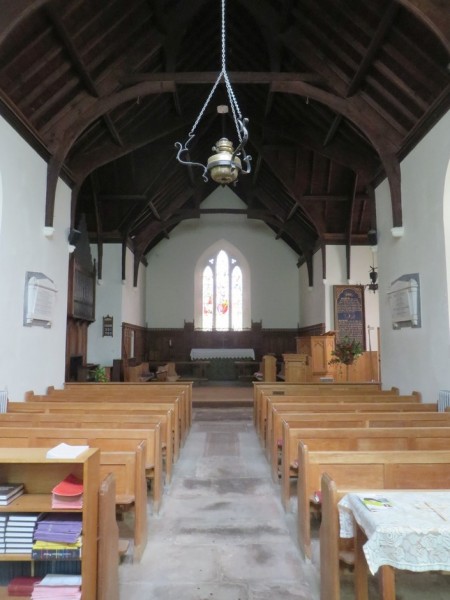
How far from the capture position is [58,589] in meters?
1.98

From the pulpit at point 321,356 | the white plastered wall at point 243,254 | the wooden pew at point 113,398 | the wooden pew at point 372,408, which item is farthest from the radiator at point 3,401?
the white plastered wall at point 243,254

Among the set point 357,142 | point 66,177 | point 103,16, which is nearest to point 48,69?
point 103,16

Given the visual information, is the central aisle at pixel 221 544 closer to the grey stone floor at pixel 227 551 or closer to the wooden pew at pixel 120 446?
the grey stone floor at pixel 227 551

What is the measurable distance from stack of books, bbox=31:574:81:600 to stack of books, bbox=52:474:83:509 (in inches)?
13.4

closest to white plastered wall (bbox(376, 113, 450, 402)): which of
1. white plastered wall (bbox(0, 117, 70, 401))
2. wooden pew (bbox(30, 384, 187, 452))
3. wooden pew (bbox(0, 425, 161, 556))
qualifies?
wooden pew (bbox(30, 384, 187, 452))

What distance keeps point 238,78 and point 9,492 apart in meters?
5.85

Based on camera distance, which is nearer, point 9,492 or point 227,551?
point 9,492

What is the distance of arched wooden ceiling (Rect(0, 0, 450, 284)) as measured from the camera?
4672mm

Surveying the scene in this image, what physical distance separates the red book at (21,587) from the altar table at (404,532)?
1507 mm

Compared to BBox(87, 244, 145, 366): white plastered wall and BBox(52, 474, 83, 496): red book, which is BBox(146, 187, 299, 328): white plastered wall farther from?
BBox(52, 474, 83, 496): red book

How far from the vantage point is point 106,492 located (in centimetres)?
209

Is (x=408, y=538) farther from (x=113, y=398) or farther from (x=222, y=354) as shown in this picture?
(x=222, y=354)

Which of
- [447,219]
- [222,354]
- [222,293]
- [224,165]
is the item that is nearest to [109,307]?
[222,354]

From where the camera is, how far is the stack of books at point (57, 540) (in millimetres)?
1975
